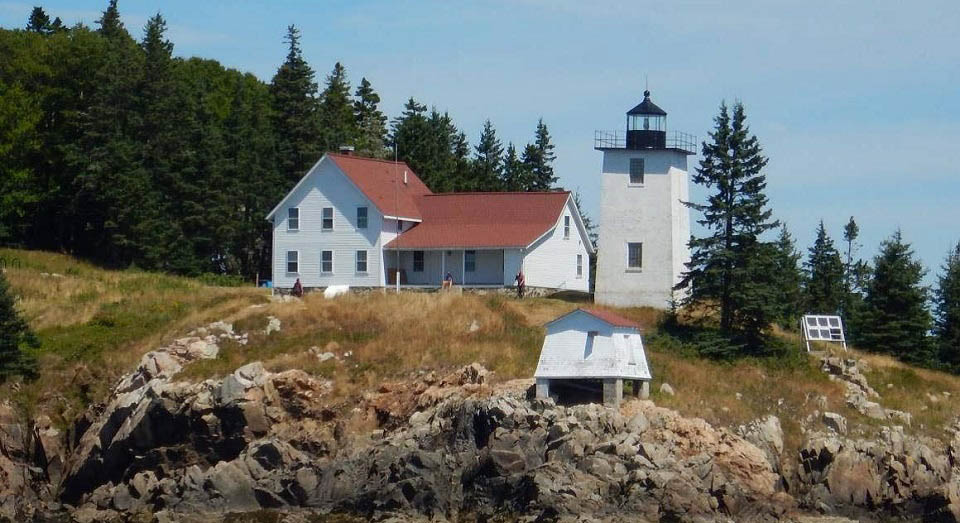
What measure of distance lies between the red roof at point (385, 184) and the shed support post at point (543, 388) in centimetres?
1527

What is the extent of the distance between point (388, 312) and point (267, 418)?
772 cm

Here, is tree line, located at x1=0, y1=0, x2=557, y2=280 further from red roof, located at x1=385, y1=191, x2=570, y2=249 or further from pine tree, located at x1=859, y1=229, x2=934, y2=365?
pine tree, located at x1=859, y1=229, x2=934, y2=365

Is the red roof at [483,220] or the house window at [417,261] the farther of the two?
the house window at [417,261]

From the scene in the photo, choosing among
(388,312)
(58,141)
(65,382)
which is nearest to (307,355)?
(388,312)

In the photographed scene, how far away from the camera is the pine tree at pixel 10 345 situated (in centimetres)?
4556

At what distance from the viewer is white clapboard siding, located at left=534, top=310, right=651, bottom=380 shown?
4162 centimetres

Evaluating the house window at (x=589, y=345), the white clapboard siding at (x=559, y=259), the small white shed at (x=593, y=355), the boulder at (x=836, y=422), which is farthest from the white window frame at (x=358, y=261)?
the boulder at (x=836, y=422)

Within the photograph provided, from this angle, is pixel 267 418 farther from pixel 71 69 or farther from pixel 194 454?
pixel 71 69

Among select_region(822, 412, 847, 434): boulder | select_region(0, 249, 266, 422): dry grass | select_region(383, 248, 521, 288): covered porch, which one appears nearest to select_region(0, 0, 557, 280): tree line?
select_region(0, 249, 266, 422): dry grass

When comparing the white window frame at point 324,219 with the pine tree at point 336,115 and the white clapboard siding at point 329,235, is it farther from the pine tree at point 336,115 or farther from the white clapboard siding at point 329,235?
the pine tree at point 336,115

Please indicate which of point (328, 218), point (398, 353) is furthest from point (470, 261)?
point (398, 353)

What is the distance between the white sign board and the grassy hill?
0.57m

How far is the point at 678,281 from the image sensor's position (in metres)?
52.0

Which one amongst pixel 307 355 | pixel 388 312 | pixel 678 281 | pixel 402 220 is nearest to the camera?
pixel 307 355
